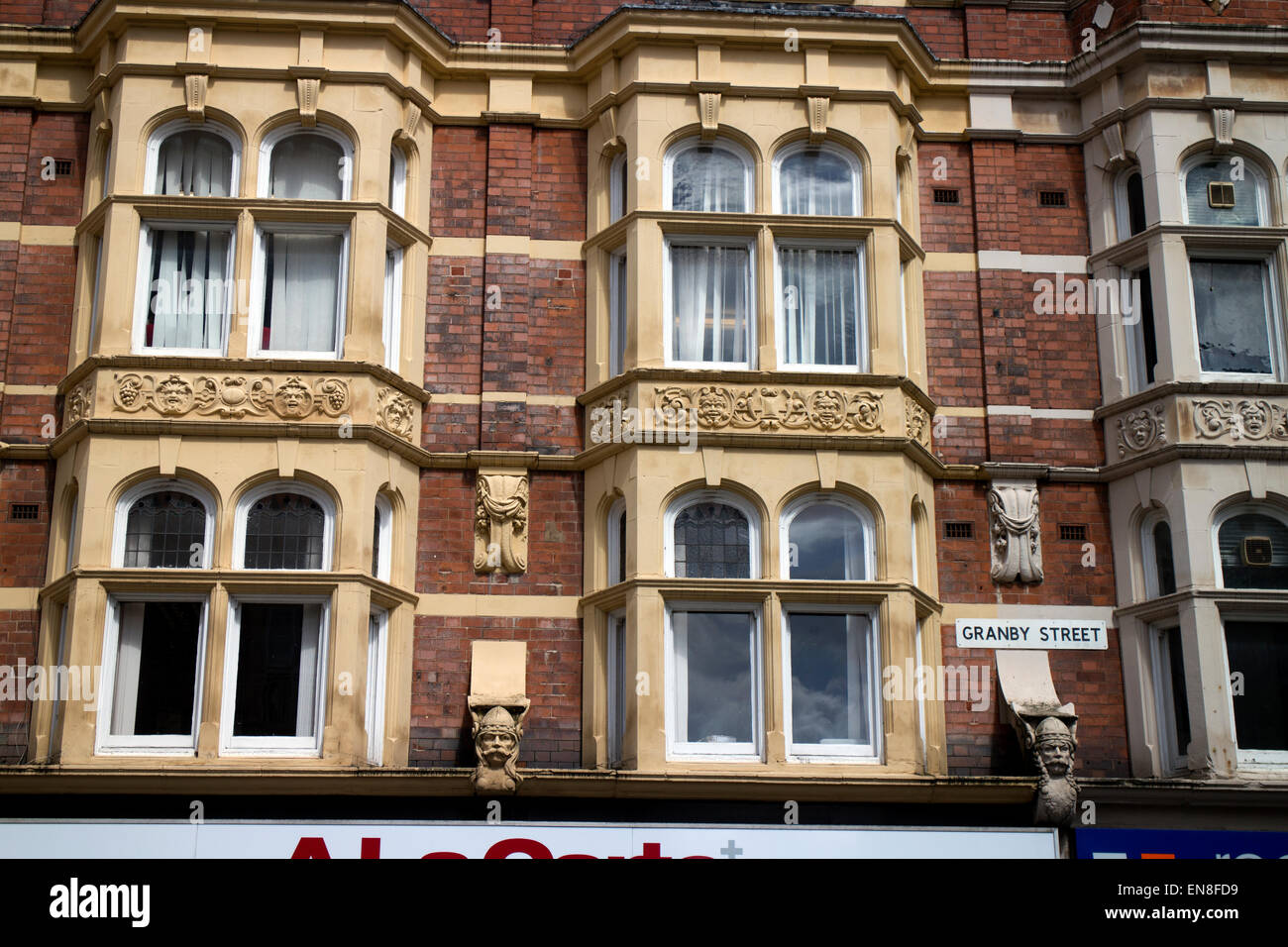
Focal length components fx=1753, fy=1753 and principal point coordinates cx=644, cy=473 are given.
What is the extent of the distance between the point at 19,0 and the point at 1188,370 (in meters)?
13.3

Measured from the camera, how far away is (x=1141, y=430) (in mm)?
18031

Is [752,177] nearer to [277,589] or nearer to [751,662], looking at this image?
[751,662]

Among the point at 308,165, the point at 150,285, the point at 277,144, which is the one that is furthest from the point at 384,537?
the point at 277,144

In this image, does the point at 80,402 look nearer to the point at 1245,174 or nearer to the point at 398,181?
the point at 398,181

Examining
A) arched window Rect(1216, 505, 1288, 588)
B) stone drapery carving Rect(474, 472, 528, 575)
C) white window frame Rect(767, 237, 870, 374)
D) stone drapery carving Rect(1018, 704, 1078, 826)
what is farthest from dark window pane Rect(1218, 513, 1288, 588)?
stone drapery carving Rect(474, 472, 528, 575)

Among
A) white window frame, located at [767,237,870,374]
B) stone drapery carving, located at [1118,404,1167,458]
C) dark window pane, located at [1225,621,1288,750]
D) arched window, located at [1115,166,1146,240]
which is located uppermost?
arched window, located at [1115,166,1146,240]

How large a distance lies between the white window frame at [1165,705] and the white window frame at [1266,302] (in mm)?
2691

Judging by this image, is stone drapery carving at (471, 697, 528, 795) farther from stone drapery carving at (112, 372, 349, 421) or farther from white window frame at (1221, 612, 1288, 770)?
white window frame at (1221, 612, 1288, 770)

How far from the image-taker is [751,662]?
1702 centimetres

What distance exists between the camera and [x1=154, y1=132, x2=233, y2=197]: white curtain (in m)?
18.3

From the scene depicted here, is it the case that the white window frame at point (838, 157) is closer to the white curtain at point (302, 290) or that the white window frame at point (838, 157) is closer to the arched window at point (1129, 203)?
the arched window at point (1129, 203)

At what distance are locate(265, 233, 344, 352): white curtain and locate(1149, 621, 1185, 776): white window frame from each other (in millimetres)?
8878
